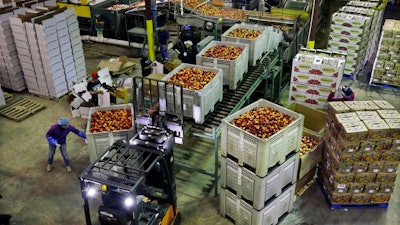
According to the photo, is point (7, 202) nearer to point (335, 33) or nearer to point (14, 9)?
point (14, 9)

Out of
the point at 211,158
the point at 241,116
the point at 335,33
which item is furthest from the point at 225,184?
the point at 335,33

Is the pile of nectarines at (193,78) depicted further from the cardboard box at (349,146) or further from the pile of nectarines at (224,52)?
the cardboard box at (349,146)

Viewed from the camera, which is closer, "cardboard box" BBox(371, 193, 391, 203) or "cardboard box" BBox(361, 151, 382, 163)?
"cardboard box" BBox(361, 151, 382, 163)

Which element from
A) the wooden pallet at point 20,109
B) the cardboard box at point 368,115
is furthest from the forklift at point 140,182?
the wooden pallet at point 20,109

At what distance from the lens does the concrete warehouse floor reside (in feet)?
25.4

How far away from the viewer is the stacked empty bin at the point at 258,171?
6523mm

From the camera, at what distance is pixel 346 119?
7566 mm

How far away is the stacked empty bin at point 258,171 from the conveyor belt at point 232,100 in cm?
92

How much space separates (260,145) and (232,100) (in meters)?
2.52

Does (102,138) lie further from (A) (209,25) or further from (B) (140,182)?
(A) (209,25)

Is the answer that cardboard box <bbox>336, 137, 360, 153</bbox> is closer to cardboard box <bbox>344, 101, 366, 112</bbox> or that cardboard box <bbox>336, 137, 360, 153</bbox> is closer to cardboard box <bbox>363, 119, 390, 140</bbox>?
cardboard box <bbox>363, 119, 390, 140</bbox>

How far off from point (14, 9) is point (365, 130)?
1029 cm

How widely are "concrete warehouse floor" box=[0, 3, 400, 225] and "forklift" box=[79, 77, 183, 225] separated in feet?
1.90

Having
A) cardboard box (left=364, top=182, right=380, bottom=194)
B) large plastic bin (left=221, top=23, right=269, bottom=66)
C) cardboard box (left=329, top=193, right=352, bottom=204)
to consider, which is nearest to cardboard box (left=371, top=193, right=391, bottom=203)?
cardboard box (left=364, top=182, right=380, bottom=194)
